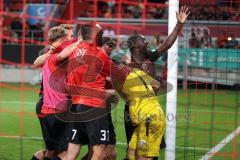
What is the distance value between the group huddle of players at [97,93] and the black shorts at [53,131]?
2 centimetres

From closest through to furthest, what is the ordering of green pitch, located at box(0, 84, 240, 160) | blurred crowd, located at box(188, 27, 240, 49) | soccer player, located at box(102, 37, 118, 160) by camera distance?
soccer player, located at box(102, 37, 118, 160)
green pitch, located at box(0, 84, 240, 160)
blurred crowd, located at box(188, 27, 240, 49)

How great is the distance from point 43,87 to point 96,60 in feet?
4.49

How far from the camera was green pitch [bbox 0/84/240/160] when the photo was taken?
9586mm

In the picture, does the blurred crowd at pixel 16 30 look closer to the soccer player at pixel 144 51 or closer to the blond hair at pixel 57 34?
the blond hair at pixel 57 34

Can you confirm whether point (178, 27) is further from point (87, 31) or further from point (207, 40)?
point (207, 40)

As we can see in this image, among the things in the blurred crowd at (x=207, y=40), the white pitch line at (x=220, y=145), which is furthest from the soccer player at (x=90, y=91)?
the blurred crowd at (x=207, y=40)

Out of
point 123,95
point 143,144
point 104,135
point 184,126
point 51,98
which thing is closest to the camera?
point 104,135

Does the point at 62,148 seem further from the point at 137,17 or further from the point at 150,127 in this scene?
the point at 137,17

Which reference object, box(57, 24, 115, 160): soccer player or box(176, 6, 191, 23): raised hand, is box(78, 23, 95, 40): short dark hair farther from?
box(176, 6, 191, 23): raised hand

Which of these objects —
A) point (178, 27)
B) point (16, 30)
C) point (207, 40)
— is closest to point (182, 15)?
point (178, 27)

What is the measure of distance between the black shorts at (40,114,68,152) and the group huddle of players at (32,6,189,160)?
0.02 meters

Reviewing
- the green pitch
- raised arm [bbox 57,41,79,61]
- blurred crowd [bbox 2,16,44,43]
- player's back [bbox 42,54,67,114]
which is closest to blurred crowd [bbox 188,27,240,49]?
the green pitch

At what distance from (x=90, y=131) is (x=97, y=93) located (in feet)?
1.41

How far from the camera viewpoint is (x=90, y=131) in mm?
6461
